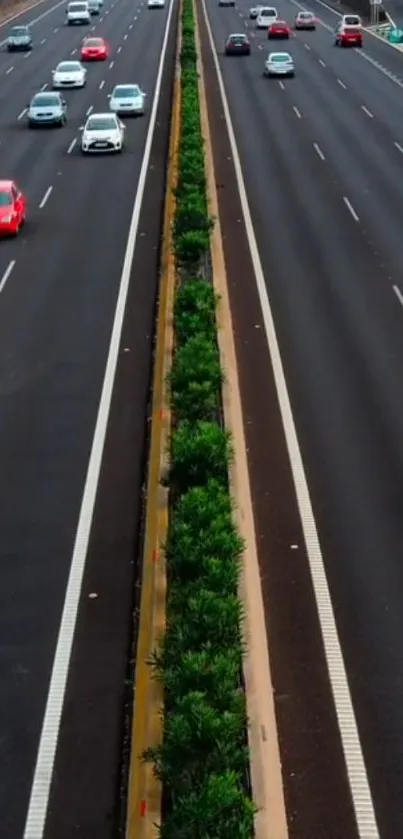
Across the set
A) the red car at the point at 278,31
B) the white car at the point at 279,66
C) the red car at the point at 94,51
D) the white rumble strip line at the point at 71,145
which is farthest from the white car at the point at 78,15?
the white rumble strip line at the point at 71,145

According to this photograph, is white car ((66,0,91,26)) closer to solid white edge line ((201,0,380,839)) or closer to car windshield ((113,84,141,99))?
car windshield ((113,84,141,99))

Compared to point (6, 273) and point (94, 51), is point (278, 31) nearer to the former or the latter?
point (94, 51)

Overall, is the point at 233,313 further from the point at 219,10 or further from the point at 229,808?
the point at 219,10

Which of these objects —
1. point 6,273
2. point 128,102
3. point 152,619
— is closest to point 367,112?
point 128,102

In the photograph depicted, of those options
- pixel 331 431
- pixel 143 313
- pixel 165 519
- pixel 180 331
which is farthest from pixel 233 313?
pixel 165 519

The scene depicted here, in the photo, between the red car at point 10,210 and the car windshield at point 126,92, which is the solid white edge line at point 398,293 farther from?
the car windshield at point 126,92
